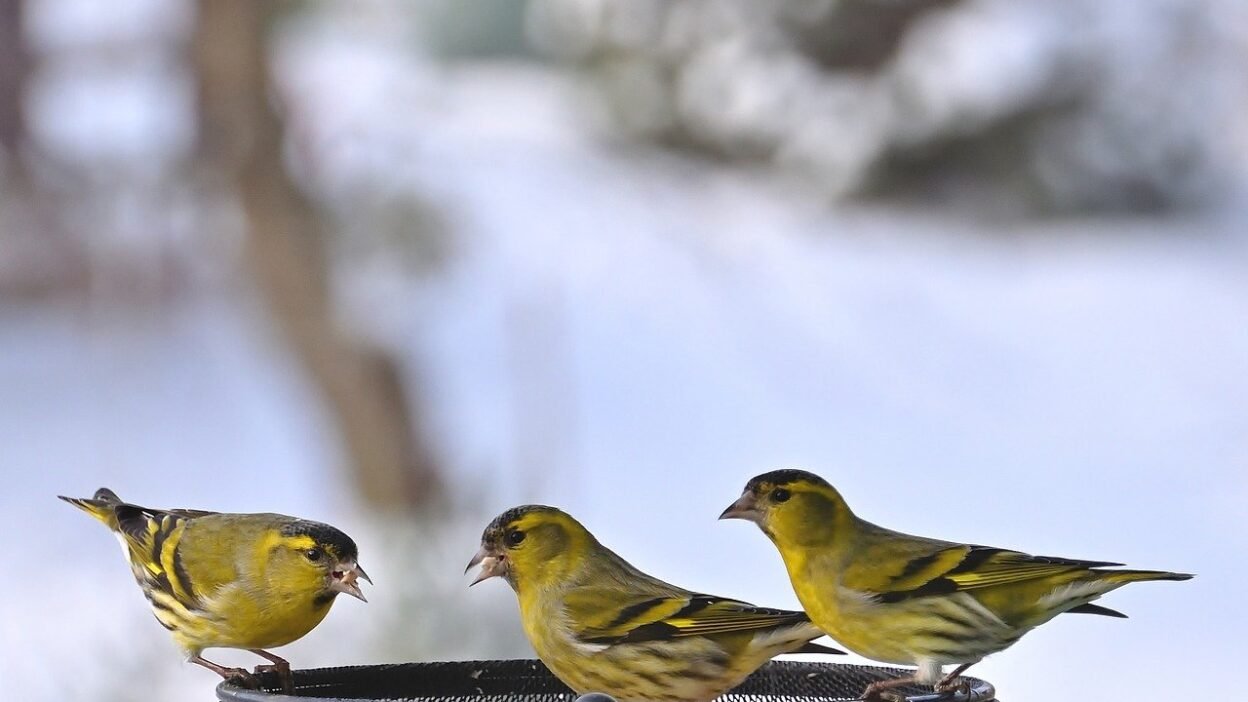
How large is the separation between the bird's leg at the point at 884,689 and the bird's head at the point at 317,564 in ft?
2.42

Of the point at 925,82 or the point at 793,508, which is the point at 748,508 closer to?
the point at 793,508

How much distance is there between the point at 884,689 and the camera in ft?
6.22

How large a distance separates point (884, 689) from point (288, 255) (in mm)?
4334

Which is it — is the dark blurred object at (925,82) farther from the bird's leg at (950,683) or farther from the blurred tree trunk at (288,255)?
the bird's leg at (950,683)

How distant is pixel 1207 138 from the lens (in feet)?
20.3

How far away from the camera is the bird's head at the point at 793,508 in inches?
82.6

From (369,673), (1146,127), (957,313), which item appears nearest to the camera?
(369,673)

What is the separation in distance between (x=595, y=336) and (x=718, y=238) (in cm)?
107

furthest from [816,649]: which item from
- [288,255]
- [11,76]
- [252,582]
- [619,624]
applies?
[11,76]

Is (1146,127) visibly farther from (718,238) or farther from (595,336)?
(595,336)

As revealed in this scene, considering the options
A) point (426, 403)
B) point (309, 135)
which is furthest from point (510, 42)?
point (426, 403)

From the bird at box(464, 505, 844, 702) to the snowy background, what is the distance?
120 inches

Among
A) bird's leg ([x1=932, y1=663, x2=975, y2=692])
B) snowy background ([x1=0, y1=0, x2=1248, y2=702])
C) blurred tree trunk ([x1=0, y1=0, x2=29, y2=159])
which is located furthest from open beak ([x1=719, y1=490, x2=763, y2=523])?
blurred tree trunk ([x1=0, y1=0, x2=29, y2=159])

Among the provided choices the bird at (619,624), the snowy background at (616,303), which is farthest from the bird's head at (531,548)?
the snowy background at (616,303)
